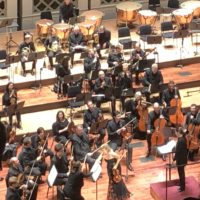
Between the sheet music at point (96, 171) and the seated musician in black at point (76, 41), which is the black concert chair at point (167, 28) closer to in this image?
the seated musician in black at point (76, 41)

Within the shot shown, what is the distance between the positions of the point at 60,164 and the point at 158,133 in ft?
8.37

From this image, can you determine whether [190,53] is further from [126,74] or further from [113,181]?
[113,181]

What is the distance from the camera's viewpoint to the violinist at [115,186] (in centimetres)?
979

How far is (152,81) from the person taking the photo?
1372 centimetres

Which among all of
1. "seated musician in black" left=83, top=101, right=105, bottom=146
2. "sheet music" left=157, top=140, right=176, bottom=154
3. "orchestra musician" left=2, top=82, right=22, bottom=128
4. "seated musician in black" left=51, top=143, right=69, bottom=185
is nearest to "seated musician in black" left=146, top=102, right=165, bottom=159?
"seated musician in black" left=83, top=101, right=105, bottom=146

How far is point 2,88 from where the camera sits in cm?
1412

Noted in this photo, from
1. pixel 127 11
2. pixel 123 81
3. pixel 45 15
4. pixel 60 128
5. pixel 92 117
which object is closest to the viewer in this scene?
pixel 60 128

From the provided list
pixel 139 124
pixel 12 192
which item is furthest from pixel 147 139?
pixel 12 192

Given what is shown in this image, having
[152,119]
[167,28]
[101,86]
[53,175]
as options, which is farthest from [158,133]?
[167,28]

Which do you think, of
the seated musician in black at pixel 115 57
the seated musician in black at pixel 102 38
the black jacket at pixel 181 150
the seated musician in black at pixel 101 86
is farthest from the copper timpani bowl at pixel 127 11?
the black jacket at pixel 181 150

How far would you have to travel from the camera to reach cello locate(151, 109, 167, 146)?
11.7 m

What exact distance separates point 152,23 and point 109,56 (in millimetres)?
2854

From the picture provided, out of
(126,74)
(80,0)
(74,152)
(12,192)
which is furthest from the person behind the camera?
(80,0)

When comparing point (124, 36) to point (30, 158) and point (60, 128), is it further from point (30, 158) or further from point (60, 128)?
point (30, 158)
